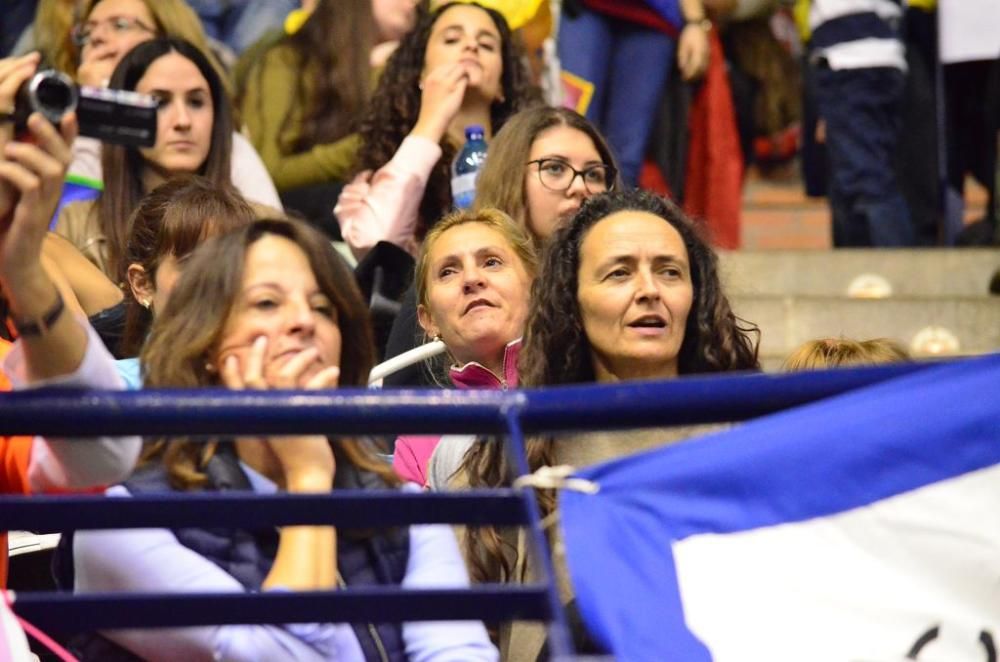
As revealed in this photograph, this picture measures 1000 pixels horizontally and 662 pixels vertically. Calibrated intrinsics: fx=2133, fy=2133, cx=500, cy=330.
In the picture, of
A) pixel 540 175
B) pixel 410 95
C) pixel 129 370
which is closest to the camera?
pixel 129 370

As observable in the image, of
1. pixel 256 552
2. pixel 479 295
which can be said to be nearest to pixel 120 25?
pixel 479 295

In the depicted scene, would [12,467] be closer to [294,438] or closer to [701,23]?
[294,438]

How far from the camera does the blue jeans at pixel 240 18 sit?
27.7ft

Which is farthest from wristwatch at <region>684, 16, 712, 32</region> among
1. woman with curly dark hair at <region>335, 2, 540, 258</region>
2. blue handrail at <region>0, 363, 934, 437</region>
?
blue handrail at <region>0, 363, 934, 437</region>

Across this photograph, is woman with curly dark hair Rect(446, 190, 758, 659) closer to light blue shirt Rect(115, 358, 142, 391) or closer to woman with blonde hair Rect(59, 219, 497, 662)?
light blue shirt Rect(115, 358, 142, 391)

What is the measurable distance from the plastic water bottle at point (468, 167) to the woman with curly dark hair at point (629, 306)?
1443 millimetres

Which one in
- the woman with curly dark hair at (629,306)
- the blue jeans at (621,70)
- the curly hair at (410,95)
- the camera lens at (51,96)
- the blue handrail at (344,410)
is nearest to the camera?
the blue handrail at (344,410)

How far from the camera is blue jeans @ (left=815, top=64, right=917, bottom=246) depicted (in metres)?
8.52

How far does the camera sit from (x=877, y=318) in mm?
7797

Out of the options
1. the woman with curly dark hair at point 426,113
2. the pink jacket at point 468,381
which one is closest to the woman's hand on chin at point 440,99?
the woman with curly dark hair at point 426,113

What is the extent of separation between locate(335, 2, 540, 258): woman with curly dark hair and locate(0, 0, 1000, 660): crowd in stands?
1 cm

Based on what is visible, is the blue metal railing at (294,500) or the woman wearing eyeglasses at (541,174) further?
the woman wearing eyeglasses at (541,174)

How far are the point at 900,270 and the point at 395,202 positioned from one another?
9.25 ft

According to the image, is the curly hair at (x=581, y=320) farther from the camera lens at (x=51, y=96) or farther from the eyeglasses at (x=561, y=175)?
the camera lens at (x=51, y=96)
